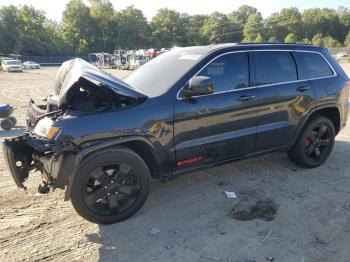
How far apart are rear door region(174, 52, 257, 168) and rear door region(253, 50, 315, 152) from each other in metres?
0.16

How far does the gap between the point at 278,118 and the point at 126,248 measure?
8.84ft

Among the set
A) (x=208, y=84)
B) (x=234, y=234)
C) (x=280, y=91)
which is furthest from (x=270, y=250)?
(x=280, y=91)

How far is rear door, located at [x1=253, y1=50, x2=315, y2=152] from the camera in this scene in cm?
465

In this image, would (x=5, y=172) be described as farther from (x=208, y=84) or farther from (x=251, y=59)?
(x=251, y=59)

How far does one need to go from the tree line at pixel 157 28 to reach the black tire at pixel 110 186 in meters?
88.1

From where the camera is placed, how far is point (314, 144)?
17.5ft

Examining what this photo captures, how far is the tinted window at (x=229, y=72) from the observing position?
4.28m

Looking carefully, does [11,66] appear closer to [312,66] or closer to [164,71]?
[164,71]

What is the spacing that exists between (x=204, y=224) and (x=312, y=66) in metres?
2.97

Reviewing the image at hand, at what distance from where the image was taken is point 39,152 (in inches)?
143

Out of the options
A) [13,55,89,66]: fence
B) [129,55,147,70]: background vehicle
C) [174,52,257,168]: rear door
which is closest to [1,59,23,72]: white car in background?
[129,55,147,70]: background vehicle

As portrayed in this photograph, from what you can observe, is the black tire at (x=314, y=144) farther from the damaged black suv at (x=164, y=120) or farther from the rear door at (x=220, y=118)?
the rear door at (x=220, y=118)

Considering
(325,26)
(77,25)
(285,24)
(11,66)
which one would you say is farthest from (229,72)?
(325,26)

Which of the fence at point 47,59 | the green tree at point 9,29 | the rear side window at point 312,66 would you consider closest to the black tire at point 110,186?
the rear side window at point 312,66
